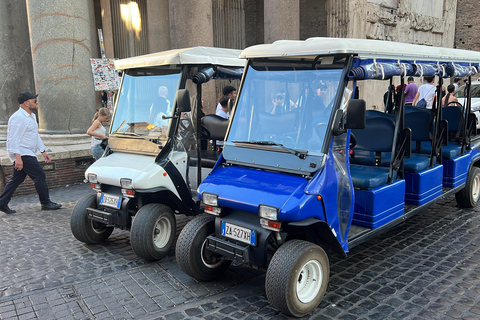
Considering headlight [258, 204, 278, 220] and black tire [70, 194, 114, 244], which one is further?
black tire [70, 194, 114, 244]

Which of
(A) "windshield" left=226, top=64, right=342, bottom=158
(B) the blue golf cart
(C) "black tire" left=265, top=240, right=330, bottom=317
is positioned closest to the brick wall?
(B) the blue golf cart

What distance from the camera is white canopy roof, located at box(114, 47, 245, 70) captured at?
5.36 m

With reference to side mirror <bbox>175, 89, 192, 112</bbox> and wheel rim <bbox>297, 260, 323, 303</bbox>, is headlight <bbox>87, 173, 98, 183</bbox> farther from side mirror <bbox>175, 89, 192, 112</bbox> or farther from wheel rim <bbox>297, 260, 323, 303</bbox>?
wheel rim <bbox>297, 260, 323, 303</bbox>

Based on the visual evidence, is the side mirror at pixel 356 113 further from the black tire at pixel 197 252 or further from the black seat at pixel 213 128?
the black seat at pixel 213 128

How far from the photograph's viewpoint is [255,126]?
14.7ft

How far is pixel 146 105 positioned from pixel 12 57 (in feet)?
24.8

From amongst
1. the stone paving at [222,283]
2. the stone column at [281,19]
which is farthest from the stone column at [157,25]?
the stone paving at [222,283]

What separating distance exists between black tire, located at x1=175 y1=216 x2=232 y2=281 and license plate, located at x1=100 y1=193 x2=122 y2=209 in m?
1.22

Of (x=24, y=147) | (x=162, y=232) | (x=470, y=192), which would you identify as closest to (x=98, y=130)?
(x=24, y=147)

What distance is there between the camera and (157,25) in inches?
503

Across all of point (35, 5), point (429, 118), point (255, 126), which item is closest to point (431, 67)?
point (429, 118)

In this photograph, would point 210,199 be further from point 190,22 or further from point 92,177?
point 190,22

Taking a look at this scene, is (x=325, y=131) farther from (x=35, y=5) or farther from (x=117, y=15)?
(x=117, y=15)

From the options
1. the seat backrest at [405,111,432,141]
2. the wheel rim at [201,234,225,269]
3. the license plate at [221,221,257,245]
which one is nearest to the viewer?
the license plate at [221,221,257,245]
